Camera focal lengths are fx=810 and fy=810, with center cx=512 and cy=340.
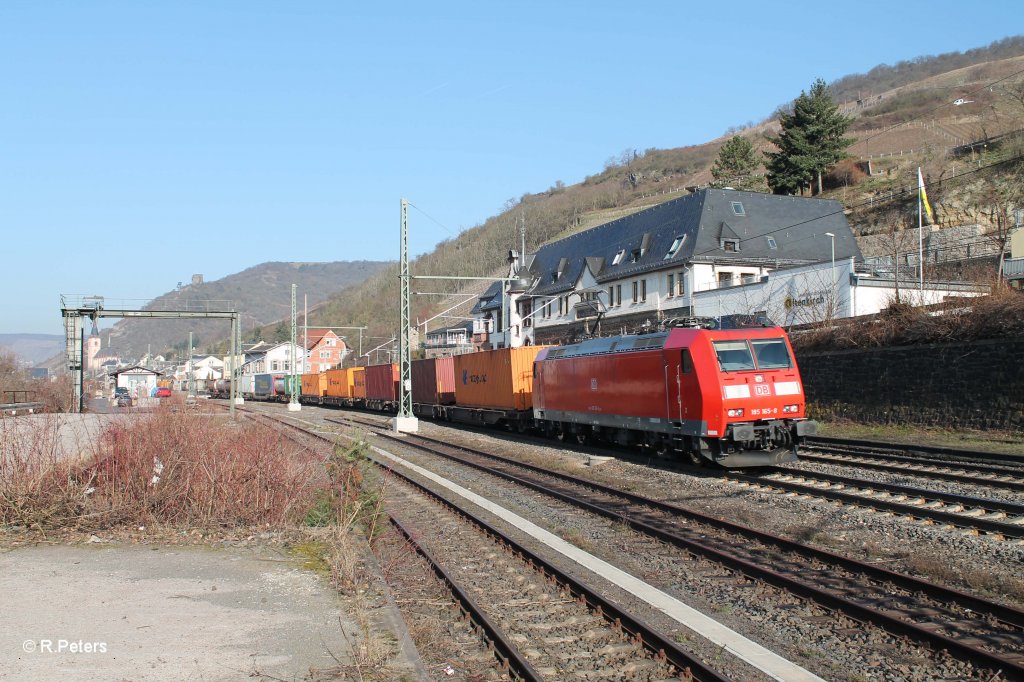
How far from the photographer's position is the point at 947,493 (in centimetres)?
1254

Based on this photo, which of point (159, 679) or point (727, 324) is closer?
point (159, 679)

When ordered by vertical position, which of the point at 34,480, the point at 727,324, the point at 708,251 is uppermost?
the point at 708,251

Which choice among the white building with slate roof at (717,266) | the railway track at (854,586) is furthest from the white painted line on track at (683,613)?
the white building with slate roof at (717,266)

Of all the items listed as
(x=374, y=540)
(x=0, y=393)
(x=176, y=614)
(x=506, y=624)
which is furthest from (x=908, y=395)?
(x=0, y=393)

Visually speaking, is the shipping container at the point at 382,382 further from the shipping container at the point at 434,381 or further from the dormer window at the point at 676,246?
the dormer window at the point at 676,246

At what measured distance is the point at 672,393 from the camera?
17453mm

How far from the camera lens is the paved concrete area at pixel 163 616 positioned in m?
5.95

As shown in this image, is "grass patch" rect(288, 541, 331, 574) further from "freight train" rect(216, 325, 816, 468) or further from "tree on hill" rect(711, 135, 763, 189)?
"tree on hill" rect(711, 135, 763, 189)

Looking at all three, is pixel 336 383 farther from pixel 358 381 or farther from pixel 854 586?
pixel 854 586

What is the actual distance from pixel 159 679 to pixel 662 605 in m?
4.69

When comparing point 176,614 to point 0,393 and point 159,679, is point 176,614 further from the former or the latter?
point 0,393

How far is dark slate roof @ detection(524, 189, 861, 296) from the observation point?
1741 inches

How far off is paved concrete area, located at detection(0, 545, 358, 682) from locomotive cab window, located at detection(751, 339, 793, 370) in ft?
35.4

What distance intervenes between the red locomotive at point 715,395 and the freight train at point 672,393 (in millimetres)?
20
